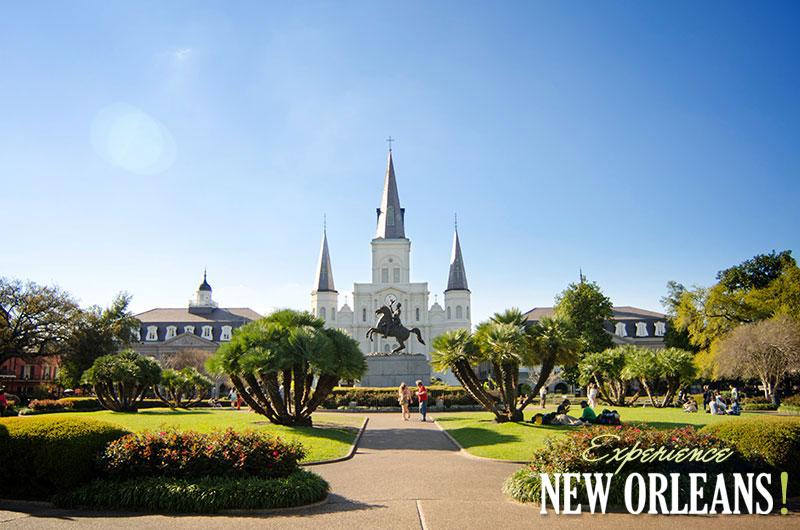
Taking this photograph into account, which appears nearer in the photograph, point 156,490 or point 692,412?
point 156,490

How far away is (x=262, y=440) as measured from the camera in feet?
40.0

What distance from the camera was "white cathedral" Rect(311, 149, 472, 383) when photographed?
3629 inches

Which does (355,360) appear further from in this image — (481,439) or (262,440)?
(262,440)

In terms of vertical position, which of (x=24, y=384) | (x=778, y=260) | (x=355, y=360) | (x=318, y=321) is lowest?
(x=24, y=384)

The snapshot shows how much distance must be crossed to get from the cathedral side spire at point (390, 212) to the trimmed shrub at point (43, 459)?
85.0 meters

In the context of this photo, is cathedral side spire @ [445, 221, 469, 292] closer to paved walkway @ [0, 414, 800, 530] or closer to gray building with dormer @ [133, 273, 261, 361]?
gray building with dormer @ [133, 273, 261, 361]

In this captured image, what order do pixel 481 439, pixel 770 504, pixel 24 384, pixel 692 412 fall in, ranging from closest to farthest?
1. pixel 770 504
2. pixel 481 439
3. pixel 692 412
4. pixel 24 384

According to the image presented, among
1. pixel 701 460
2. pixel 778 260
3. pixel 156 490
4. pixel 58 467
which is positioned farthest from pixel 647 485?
pixel 778 260

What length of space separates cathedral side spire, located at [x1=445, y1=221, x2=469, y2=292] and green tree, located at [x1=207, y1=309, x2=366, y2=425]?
69958mm

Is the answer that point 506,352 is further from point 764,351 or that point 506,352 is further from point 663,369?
point 764,351

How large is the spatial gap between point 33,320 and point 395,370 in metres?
28.2

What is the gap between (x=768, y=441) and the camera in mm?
11688

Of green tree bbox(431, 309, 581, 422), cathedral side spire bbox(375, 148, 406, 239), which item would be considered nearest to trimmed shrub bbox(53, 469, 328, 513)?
green tree bbox(431, 309, 581, 422)

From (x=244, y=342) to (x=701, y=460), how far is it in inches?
638
